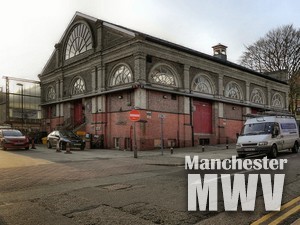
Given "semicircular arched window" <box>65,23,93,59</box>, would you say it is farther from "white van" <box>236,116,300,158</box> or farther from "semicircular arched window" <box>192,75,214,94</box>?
"white van" <box>236,116,300,158</box>

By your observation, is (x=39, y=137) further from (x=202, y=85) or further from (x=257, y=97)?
(x=257, y=97)

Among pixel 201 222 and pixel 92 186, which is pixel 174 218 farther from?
pixel 92 186

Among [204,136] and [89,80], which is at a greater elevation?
[89,80]

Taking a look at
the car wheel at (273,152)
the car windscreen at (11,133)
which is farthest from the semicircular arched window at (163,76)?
the car wheel at (273,152)

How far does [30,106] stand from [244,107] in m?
30.1

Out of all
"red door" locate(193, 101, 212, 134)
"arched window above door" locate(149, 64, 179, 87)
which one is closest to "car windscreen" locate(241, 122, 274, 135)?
"arched window above door" locate(149, 64, 179, 87)

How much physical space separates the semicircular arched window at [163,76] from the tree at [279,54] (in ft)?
79.9

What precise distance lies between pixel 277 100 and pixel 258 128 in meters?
28.1

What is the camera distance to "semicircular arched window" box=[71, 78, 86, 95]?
3109 cm

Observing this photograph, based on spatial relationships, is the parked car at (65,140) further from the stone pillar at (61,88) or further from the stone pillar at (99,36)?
the stone pillar at (61,88)

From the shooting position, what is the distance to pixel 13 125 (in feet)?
144

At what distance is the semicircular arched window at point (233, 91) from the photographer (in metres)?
33.0

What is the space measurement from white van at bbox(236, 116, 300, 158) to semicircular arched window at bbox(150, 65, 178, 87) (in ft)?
32.0

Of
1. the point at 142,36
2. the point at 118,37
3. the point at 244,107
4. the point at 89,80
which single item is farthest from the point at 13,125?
the point at 244,107
